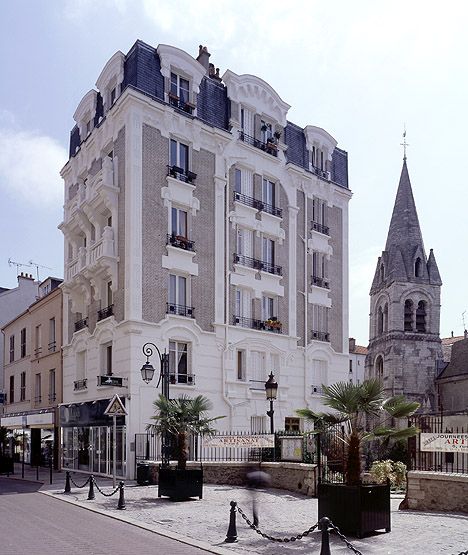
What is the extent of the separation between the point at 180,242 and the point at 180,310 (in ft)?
8.88

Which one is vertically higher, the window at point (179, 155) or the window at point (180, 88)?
the window at point (180, 88)

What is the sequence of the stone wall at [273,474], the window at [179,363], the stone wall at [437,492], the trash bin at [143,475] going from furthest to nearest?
the window at [179,363], the trash bin at [143,475], the stone wall at [273,474], the stone wall at [437,492]

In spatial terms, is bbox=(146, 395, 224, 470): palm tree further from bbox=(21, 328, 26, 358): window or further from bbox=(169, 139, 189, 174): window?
bbox=(21, 328, 26, 358): window

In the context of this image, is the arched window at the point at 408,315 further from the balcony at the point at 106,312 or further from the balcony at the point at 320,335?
the balcony at the point at 106,312

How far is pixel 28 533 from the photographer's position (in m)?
12.0

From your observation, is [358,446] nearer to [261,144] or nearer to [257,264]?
[257,264]

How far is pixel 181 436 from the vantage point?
17734 mm

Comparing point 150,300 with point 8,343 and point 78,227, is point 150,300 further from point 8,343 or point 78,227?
point 8,343

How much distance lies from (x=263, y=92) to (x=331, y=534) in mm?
23127

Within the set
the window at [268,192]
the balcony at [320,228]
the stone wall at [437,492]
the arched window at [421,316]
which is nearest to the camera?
the stone wall at [437,492]

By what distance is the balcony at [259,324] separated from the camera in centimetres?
2855

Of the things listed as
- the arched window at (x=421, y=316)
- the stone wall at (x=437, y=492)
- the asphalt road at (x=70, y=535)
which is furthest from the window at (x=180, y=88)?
the arched window at (x=421, y=316)

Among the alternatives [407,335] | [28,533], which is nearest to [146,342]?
[28,533]

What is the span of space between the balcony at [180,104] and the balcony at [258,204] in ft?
13.2
